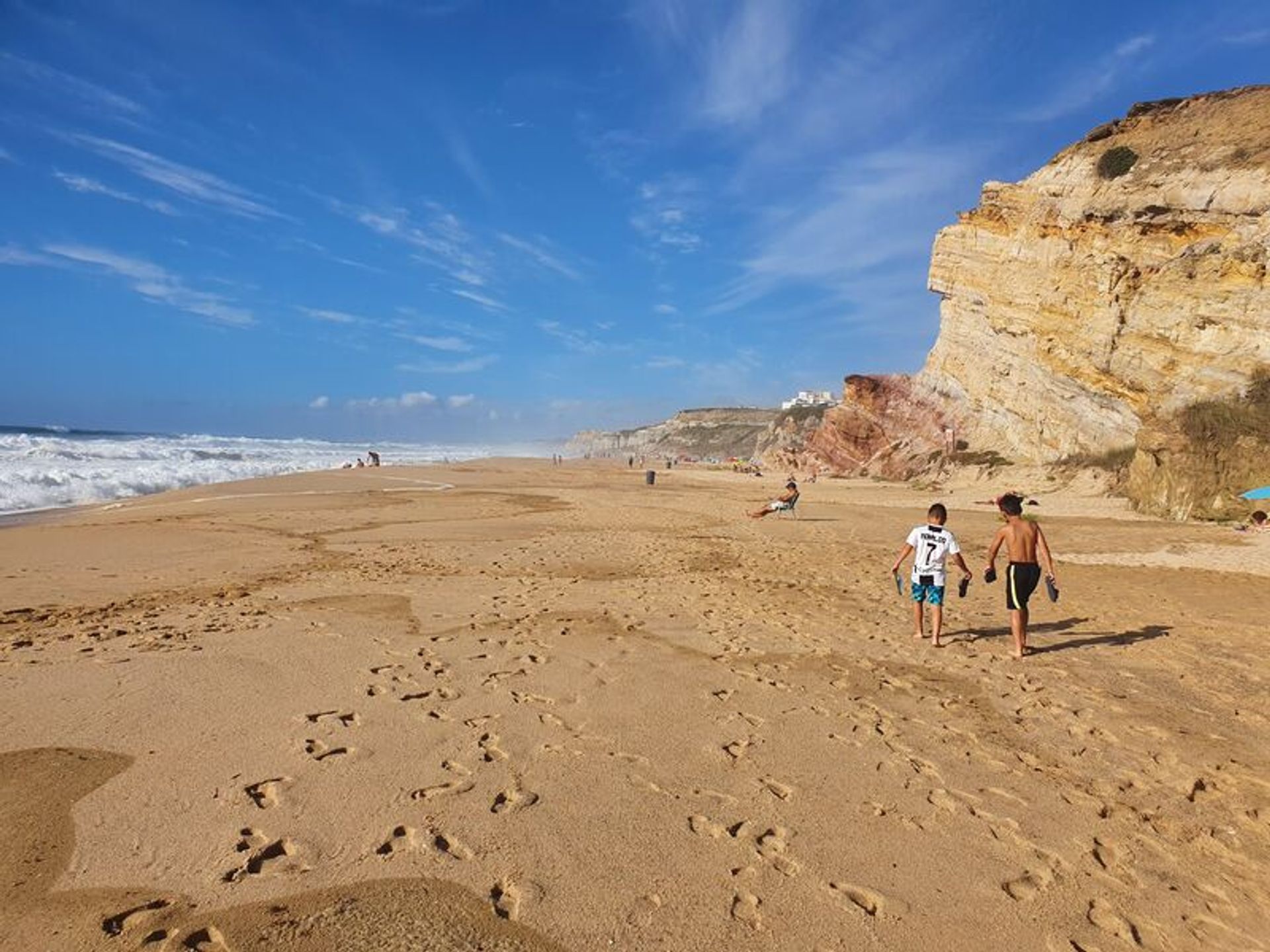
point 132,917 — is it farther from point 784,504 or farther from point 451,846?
point 784,504

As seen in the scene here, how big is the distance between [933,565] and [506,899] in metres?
6.72

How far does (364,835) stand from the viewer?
3.62 metres

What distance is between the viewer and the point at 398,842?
11.8 ft

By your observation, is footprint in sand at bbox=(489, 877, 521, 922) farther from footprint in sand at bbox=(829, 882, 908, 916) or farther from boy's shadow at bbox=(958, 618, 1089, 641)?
boy's shadow at bbox=(958, 618, 1089, 641)

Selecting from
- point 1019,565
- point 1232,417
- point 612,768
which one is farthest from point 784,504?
point 612,768

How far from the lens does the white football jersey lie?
8164 mm

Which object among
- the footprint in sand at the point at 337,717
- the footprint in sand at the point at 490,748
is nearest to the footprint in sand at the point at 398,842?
the footprint in sand at the point at 490,748

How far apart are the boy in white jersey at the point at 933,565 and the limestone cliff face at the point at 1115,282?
64.4 ft

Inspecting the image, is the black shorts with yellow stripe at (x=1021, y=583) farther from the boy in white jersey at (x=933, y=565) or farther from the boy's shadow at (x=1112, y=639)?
the boy's shadow at (x=1112, y=639)

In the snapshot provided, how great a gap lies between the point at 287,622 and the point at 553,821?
545cm

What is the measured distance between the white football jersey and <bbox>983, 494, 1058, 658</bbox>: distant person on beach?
48cm

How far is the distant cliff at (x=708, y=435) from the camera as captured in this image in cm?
8544

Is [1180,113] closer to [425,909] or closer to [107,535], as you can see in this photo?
[425,909]

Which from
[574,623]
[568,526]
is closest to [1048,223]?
[568,526]
